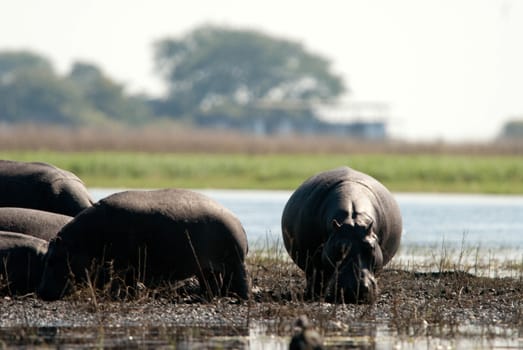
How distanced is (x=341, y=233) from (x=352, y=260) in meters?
0.25

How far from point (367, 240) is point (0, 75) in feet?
297

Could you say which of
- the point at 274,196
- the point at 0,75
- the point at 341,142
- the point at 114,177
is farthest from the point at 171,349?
the point at 0,75

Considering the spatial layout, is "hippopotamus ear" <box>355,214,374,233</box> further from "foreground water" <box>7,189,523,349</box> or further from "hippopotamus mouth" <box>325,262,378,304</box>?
"foreground water" <box>7,189,523,349</box>

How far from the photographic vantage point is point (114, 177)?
32.4 m

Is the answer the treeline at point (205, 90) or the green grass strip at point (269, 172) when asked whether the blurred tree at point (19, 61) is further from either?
the green grass strip at point (269, 172)

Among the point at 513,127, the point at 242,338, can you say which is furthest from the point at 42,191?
the point at 513,127

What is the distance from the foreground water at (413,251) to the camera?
28.0 feet

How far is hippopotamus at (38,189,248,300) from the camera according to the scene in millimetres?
10484

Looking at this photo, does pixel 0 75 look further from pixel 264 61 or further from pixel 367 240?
pixel 367 240

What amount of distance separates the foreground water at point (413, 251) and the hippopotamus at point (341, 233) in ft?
2.35

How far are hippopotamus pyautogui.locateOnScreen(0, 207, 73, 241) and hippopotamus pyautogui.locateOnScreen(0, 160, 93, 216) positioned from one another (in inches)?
29.7

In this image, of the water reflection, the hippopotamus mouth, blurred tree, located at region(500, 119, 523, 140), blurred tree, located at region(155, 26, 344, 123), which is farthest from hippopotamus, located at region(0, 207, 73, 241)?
blurred tree, located at region(500, 119, 523, 140)

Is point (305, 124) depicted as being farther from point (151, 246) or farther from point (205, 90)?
point (151, 246)

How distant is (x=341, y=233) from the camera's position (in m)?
10.1
